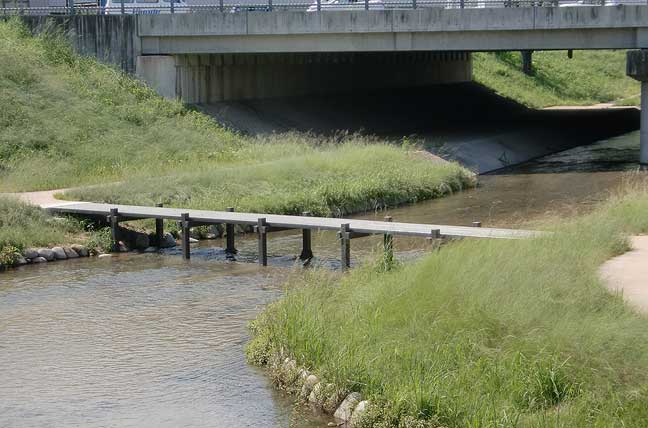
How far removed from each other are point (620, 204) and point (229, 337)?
1028cm

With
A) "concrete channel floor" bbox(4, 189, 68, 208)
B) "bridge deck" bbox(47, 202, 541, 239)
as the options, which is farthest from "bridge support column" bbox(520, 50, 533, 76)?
"bridge deck" bbox(47, 202, 541, 239)

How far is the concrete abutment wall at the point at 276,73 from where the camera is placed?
4488 centimetres

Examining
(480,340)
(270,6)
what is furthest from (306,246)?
(270,6)

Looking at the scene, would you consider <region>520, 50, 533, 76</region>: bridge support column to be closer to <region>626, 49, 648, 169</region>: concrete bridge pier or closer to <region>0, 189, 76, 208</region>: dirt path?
<region>626, 49, 648, 169</region>: concrete bridge pier

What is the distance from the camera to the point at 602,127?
56.5 meters

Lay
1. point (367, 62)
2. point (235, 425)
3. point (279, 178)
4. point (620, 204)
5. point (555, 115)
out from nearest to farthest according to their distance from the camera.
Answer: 1. point (235, 425)
2. point (620, 204)
3. point (279, 178)
4. point (367, 62)
5. point (555, 115)

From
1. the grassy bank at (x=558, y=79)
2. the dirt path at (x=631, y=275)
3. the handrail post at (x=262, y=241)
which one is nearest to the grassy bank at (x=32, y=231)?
the handrail post at (x=262, y=241)

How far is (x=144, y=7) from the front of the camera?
4794 cm

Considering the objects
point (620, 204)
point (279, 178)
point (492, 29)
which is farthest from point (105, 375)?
point (492, 29)

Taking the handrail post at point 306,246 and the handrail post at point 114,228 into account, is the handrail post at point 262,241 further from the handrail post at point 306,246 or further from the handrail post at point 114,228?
the handrail post at point 114,228

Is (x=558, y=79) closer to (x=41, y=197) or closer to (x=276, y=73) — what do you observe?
(x=276, y=73)

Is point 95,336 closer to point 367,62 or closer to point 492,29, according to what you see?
point 492,29

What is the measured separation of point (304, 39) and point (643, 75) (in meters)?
12.6

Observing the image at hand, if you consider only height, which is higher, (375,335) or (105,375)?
(375,335)
